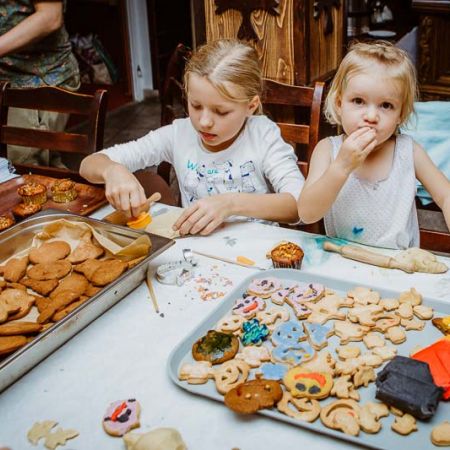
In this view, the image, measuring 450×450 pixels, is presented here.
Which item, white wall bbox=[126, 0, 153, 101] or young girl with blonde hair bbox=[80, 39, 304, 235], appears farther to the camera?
white wall bbox=[126, 0, 153, 101]

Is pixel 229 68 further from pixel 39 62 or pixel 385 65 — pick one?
pixel 39 62

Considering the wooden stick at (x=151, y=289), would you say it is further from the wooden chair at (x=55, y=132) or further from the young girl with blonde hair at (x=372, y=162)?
the wooden chair at (x=55, y=132)

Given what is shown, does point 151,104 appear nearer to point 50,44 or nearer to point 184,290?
point 50,44

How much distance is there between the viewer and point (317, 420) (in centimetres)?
89

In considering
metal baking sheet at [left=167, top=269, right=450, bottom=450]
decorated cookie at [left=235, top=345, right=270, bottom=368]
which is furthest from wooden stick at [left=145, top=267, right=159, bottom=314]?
decorated cookie at [left=235, top=345, right=270, bottom=368]

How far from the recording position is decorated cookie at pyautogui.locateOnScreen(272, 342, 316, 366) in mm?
1010

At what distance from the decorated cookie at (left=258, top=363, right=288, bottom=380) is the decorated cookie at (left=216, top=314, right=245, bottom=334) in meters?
0.12

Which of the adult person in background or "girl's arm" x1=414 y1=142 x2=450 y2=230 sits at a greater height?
the adult person in background

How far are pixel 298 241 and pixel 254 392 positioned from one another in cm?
59

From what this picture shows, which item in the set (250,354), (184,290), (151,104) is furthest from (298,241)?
(151,104)

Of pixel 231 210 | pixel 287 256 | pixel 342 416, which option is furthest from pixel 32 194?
pixel 342 416

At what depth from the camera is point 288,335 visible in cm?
106

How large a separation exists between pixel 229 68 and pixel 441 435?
1097mm

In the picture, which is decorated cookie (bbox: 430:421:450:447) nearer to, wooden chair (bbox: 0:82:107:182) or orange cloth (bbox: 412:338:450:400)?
orange cloth (bbox: 412:338:450:400)
